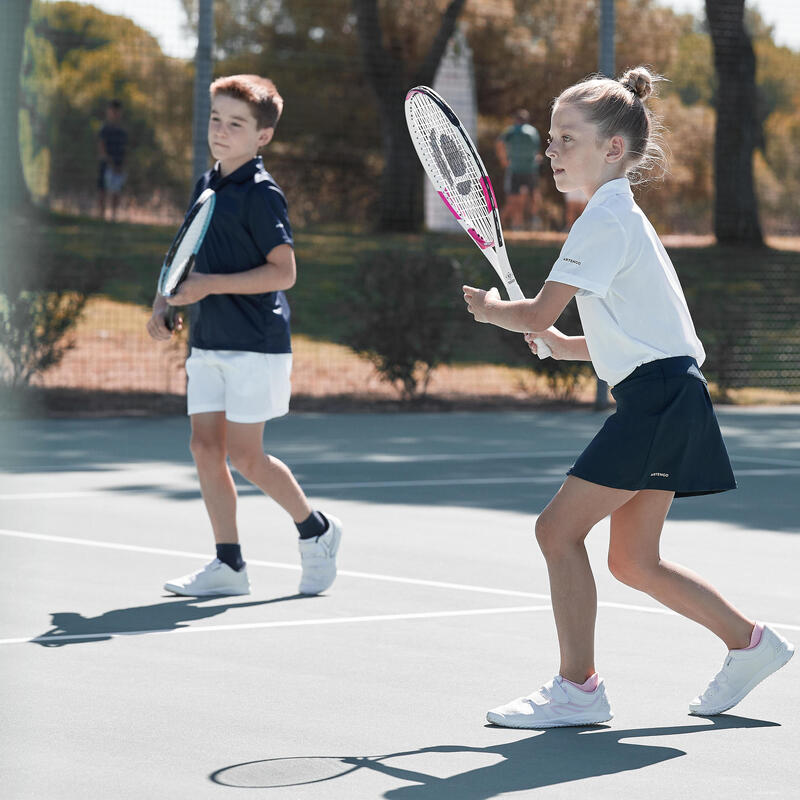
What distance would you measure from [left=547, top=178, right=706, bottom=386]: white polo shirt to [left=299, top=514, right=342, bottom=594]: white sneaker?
203 cm

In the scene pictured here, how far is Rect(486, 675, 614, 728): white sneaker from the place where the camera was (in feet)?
14.1

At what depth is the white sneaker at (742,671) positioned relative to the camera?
4.38 m

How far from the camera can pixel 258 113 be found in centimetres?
586

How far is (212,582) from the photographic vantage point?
599cm

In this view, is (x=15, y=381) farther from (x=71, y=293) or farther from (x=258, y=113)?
(x=258, y=113)

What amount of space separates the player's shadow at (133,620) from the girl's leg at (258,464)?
14.9 inches

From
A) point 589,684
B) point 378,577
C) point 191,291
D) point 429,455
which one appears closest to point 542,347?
point 589,684

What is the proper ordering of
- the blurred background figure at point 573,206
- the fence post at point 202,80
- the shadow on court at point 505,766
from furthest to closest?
the blurred background figure at point 573,206
the fence post at point 202,80
the shadow on court at point 505,766

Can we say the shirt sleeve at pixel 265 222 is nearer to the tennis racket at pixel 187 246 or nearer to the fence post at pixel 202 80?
the tennis racket at pixel 187 246

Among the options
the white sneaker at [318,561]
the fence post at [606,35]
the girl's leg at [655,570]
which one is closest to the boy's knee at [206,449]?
the white sneaker at [318,561]

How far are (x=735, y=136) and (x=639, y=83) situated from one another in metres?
16.8

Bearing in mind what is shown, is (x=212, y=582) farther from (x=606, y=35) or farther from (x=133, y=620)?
(x=606, y=35)

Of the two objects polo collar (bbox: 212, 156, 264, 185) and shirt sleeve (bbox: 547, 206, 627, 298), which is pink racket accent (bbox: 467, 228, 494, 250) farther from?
polo collar (bbox: 212, 156, 264, 185)

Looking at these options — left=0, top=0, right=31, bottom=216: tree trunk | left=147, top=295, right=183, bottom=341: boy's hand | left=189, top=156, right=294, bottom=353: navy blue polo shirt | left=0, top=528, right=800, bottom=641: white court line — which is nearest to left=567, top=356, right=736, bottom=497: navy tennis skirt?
left=0, top=528, right=800, bottom=641: white court line
